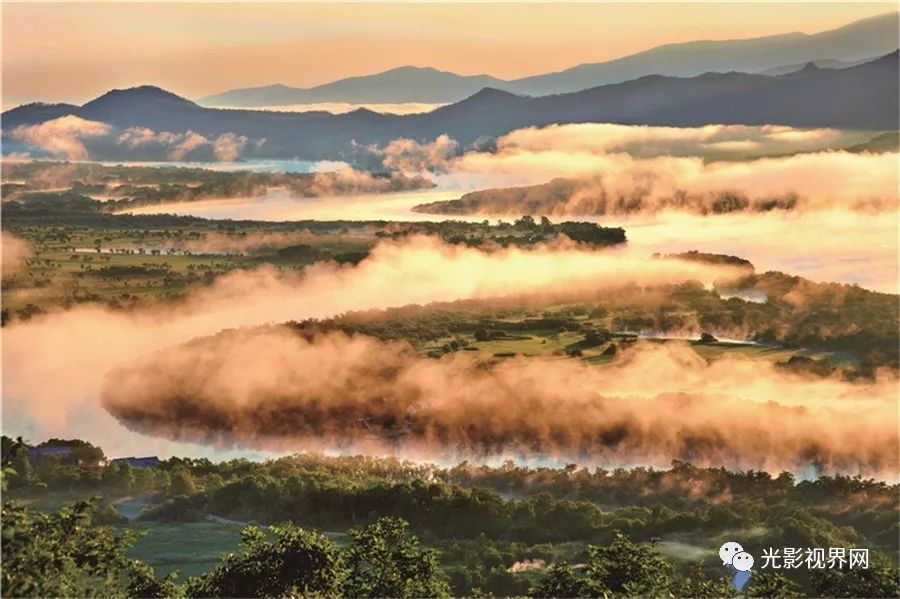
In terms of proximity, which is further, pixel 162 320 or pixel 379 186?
pixel 379 186

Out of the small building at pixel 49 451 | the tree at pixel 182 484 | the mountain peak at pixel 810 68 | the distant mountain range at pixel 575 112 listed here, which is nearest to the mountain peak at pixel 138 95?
the distant mountain range at pixel 575 112

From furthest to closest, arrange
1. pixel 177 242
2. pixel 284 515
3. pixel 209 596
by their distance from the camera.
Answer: pixel 177 242
pixel 284 515
pixel 209 596

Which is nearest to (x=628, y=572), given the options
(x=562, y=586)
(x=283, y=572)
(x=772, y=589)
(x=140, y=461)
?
(x=562, y=586)

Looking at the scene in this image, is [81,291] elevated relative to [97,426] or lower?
elevated

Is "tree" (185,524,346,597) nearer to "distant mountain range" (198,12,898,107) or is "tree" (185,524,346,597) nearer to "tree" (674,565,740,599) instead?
"tree" (674,565,740,599)

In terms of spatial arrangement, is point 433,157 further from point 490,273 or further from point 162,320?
point 162,320

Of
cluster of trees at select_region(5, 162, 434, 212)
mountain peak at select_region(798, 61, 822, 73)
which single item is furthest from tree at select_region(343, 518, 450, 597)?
cluster of trees at select_region(5, 162, 434, 212)

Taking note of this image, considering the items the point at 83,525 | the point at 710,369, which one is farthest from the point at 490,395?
the point at 83,525
